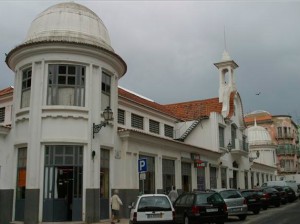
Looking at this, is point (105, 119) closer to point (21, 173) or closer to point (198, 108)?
point (21, 173)

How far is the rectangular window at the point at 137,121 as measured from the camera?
28755 mm

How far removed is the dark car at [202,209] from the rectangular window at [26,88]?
9.08 meters

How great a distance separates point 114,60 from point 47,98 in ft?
13.4

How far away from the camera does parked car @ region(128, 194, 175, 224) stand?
15.0 m

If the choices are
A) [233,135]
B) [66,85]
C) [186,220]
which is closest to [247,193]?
[186,220]

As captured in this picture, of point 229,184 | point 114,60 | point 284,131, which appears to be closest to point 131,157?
point 114,60

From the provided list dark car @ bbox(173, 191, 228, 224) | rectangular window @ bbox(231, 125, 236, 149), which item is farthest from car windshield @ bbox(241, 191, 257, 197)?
rectangular window @ bbox(231, 125, 236, 149)

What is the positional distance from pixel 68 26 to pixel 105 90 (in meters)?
3.71

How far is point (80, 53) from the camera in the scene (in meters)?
19.8

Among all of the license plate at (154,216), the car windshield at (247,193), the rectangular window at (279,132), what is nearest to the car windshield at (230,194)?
the car windshield at (247,193)

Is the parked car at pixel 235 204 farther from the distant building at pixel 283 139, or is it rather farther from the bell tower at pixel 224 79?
the distant building at pixel 283 139

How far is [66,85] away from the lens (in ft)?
64.2

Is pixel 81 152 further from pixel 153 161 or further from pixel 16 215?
pixel 153 161

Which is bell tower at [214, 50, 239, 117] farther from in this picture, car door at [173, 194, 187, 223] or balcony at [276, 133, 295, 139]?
balcony at [276, 133, 295, 139]
